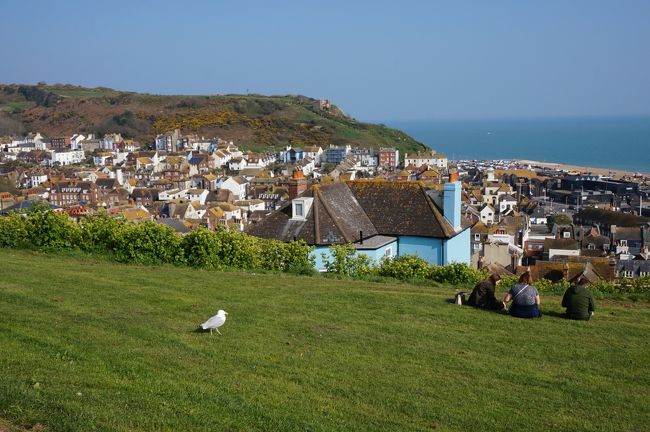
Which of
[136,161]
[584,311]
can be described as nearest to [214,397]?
[584,311]

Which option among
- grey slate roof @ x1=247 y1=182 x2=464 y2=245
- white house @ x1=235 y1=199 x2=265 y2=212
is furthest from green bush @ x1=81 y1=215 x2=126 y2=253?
white house @ x1=235 y1=199 x2=265 y2=212

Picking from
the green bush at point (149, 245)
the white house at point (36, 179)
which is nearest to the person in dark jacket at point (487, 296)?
the green bush at point (149, 245)

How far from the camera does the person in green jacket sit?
45.4ft

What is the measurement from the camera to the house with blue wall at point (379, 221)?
24984mm

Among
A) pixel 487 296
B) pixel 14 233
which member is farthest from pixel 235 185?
pixel 487 296

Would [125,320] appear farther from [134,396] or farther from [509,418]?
[509,418]

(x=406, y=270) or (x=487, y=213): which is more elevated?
(x=406, y=270)

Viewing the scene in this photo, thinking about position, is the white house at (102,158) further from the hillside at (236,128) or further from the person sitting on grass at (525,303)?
the person sitting on grass at (525,303)

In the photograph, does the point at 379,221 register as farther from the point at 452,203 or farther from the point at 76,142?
the point at 76,142

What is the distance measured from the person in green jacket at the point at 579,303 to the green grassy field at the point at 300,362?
0.26 meters

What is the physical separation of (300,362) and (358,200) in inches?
703

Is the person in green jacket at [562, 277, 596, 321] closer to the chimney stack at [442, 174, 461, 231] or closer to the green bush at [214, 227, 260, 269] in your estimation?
the green bush at [214, 227, 260, 269]

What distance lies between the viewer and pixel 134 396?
8.23 metres

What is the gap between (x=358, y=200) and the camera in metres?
27.8
